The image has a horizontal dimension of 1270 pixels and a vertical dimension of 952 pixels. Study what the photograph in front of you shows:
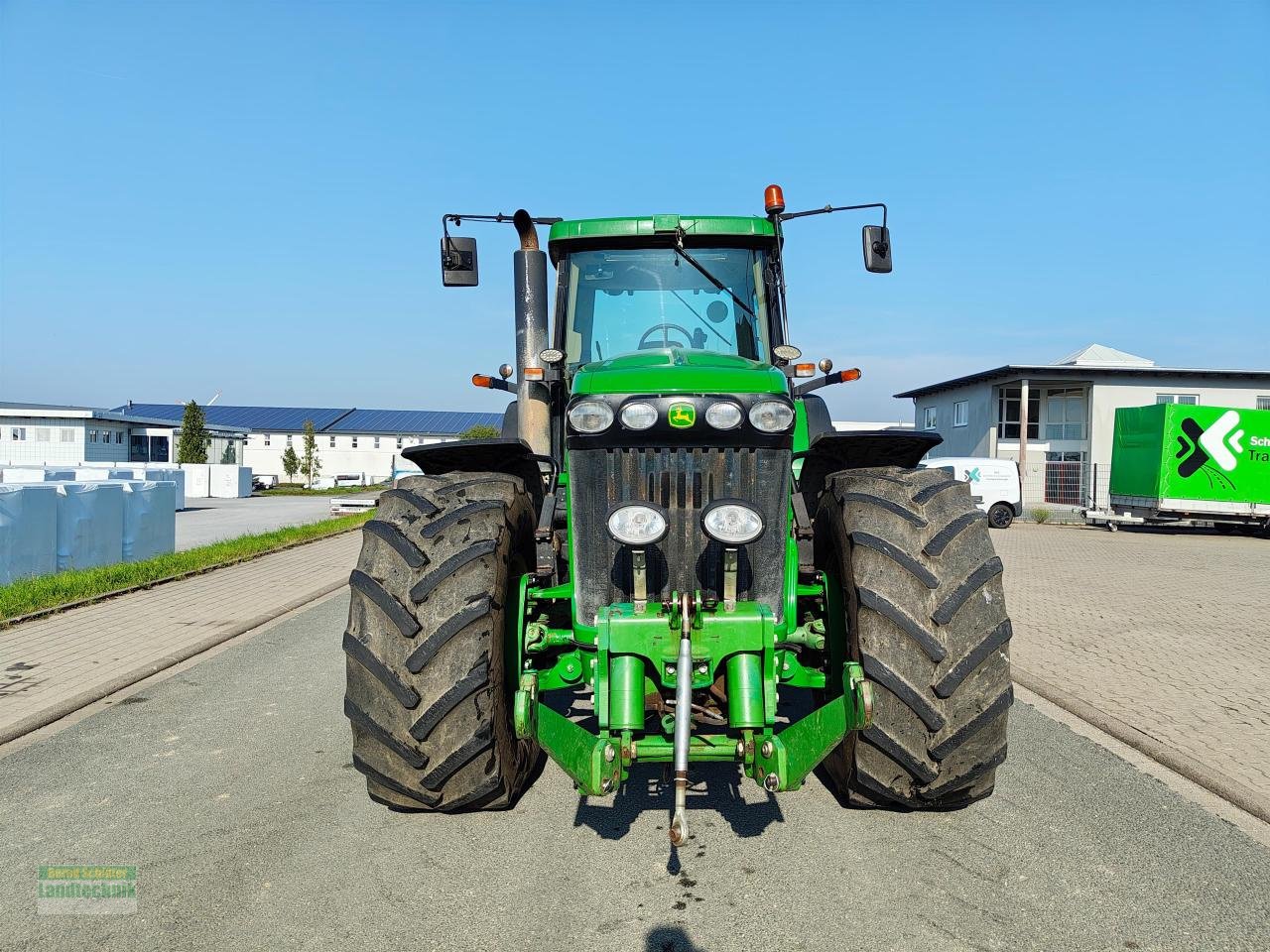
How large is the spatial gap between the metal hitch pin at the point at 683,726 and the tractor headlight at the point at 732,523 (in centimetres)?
28

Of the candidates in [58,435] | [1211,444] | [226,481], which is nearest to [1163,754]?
[1211,444]

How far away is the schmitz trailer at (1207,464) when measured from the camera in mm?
22828

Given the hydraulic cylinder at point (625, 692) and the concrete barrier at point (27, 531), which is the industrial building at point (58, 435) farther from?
the hydraulic cylinder at point (625, 692)

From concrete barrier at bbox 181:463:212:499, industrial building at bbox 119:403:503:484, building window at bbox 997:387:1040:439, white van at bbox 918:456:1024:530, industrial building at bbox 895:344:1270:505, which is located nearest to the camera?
white van at bbox 918:456:1024:530

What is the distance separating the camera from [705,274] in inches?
198

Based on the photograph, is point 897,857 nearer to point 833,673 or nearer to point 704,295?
point 833,673

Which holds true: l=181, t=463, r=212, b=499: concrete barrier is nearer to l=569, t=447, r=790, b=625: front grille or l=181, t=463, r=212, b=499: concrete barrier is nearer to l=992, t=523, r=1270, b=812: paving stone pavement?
l=992, t=523, r=1270, b=812: paving stone pavement

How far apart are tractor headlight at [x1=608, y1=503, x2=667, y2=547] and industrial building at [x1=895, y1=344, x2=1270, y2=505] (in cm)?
3323

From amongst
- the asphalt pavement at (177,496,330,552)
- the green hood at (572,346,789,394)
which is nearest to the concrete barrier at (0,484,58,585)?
the asphalt pavement at (177,496,330,552)

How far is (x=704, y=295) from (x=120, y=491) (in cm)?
1178

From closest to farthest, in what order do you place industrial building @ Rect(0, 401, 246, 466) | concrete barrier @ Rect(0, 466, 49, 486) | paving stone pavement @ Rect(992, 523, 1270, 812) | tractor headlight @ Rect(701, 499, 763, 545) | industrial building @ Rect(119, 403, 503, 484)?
tractor headlight @ Rect(701, 499, 763, 545) < paving stone pavement @ Rect(992, 523, 1270, 812) < concrete barrier @ Rect(0, 466, 49, 486) < industrial building @ Rect(0, 401, 246, 466) < industrial building @ Rect(119, 403, 503, 484)

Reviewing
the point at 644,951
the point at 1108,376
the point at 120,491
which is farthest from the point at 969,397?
the point at 644,951

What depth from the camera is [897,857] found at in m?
3.68

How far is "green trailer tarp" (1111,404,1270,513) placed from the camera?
2281 cm
